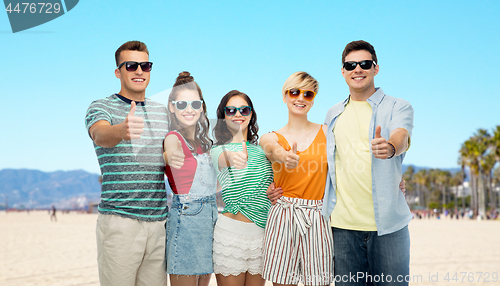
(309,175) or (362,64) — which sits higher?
(362,64)

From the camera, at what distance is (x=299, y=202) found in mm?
3949

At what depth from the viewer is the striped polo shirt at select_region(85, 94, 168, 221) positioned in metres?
3.92

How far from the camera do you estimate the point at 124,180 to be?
155 inches

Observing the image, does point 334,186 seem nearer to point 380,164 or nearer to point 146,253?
point 380,164

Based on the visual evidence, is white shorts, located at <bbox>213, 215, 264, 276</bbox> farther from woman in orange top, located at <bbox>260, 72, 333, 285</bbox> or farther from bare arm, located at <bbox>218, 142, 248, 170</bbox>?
bare arm, located at <bbox>218, 142, 248, 170</bbox>

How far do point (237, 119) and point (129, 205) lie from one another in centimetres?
162

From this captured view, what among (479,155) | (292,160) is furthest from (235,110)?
(479,155)

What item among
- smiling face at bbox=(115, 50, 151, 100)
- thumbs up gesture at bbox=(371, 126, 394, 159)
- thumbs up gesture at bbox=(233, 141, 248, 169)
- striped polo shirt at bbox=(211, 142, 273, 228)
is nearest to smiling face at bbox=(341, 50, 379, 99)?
thumbs up gesture at bbox=(371, 126, 394, 159)

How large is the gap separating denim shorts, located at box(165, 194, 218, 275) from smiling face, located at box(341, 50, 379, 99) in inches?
84.5

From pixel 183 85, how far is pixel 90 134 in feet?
3.93

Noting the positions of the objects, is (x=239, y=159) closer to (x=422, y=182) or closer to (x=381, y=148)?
(x=381, y=148)

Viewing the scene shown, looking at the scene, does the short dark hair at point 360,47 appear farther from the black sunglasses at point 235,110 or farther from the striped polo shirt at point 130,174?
the striped polo shirt at point 130,174

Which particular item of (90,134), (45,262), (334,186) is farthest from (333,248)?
(45,262)

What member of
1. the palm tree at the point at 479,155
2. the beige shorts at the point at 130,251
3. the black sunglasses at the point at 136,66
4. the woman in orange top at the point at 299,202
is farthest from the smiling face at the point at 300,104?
the palm tree at the point at 479,155
